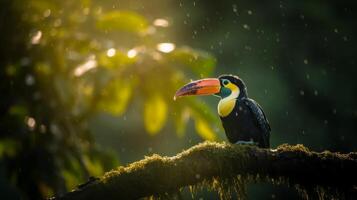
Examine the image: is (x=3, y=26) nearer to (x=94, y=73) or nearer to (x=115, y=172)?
(x=94, y=73)

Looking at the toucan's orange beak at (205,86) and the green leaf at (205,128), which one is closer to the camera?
the green leaf at (205,128)

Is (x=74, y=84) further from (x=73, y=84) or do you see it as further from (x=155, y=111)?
(x=155, y=111)

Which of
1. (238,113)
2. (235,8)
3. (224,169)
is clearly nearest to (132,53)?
(224,169)

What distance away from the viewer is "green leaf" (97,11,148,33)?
2.30 meters

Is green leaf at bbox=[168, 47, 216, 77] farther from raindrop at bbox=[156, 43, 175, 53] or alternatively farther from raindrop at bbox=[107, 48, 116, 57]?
raindrop at bbox=[107, 48, 116, 57]

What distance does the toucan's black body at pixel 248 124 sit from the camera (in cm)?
540

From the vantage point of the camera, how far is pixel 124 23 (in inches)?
91.3

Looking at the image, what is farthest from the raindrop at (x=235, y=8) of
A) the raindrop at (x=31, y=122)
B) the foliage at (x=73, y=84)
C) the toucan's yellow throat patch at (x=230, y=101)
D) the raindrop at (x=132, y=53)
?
the raindrop at (x=31, y=122)

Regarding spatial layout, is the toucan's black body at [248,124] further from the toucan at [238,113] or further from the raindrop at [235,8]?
the raindrop at [235,8]

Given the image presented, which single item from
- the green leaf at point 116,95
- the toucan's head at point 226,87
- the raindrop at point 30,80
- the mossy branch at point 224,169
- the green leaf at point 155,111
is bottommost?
the mossy branch at point 224,169

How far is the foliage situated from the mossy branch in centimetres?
62

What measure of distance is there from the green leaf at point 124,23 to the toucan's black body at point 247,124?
10.4ft

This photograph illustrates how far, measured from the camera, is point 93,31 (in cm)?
232

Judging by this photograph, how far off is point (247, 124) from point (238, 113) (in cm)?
11
